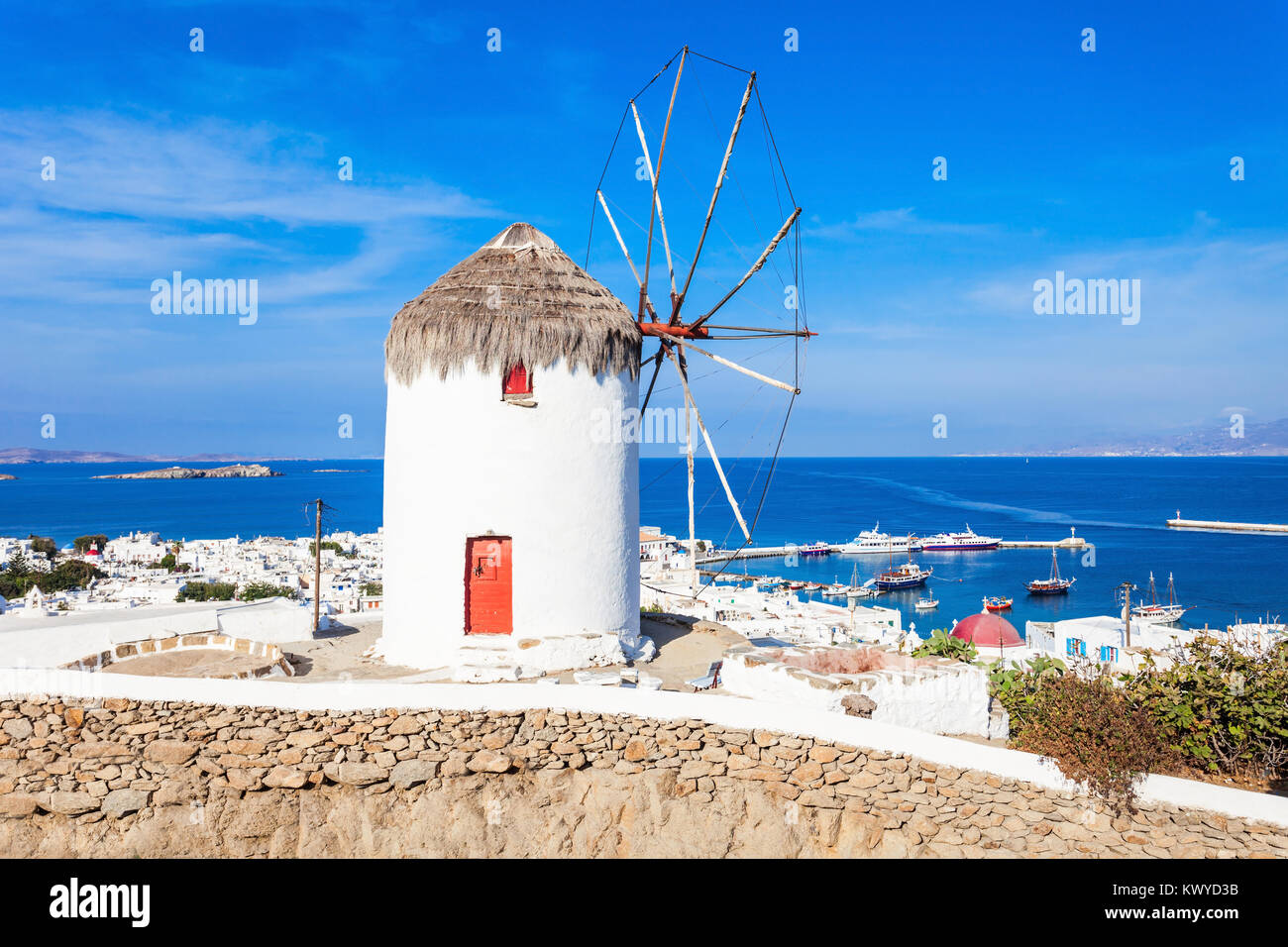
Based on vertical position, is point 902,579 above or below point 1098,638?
below

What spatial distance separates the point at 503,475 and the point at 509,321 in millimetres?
1936

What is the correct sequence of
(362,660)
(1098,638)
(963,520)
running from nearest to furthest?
(362,660) → (1098,638) → (963,520)

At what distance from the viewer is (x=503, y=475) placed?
10.3 meters

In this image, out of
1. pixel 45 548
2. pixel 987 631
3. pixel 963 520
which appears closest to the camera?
pixel 987 631

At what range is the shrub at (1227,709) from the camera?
7551 millimetres

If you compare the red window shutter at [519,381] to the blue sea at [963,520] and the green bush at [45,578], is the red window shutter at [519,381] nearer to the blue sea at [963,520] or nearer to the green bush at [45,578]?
the blue sea at [963,520]

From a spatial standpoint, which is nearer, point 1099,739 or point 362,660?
point 1099,739

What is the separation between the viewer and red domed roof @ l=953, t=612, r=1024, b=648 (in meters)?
19.2

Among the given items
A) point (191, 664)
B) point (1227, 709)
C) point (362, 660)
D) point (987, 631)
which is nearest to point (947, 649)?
point (1227, 709)

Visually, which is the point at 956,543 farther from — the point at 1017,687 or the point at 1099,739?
the point at 1099,739

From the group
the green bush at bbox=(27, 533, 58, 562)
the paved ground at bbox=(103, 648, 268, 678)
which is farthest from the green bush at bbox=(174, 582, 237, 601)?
the paved ground at bbox=(103, 648, 268, 678)

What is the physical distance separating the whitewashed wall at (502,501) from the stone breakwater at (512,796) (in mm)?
2549

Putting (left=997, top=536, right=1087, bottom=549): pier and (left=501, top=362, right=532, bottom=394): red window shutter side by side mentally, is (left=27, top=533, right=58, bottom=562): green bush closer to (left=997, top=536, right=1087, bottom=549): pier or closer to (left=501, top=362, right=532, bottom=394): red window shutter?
(left=501, top=362, right=532, bottom=394): red window shutter
